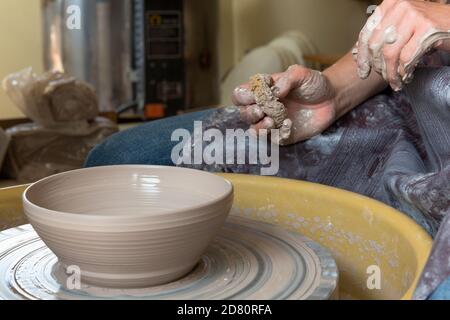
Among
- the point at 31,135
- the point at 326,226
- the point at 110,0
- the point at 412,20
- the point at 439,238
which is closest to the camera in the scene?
the point at 439,238

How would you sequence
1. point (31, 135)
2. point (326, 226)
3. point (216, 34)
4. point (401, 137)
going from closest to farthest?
1. point (326, 226)
2. point (401, 137)
3. point (31, 135)
4. point (216, 34)

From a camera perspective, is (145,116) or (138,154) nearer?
(138,154)

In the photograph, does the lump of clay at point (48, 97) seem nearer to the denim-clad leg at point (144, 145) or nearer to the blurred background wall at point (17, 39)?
the blurred background wall at point (17, 39)

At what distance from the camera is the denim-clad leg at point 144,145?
1216mm

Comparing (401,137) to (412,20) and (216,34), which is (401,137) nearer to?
(412,20)

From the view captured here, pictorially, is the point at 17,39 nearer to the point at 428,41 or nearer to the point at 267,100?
the point at 267,100

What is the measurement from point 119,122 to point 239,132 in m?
3.22

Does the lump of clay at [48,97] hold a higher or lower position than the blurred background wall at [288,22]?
lower

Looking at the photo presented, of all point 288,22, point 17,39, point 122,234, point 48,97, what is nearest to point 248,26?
point 288,22

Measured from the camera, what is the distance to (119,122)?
428 centimetres

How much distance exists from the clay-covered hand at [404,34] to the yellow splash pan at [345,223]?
198 mm

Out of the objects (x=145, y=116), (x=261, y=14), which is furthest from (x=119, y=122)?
(x=261, y=14)

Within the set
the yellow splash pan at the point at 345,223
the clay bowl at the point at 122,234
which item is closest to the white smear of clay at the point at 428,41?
the yellow splash pan at the point at 345,223

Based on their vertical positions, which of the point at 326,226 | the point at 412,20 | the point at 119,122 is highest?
the point at 412,20
